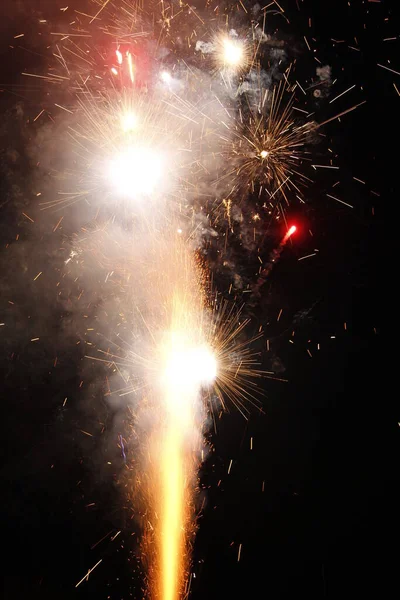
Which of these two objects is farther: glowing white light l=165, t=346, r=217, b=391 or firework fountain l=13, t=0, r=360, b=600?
glowing white light l=165, t=346, r=217, b=391

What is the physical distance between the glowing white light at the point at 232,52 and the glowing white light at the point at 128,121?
150 cm

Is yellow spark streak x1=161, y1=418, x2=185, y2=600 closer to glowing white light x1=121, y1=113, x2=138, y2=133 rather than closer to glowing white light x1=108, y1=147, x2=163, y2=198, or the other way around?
glowing white light x1=108, y1=147, x2=163, y2=198

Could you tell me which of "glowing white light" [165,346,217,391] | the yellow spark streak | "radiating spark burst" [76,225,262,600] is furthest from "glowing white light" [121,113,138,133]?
the yellow spark streak

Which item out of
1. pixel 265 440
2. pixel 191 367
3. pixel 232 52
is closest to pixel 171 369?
pixel 191 367

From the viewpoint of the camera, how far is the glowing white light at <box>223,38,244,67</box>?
12.6 ft

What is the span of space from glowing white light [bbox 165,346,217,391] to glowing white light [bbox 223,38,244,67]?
443cm

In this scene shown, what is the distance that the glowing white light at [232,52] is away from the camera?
3832 mm

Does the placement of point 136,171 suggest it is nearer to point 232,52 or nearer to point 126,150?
point 126,150

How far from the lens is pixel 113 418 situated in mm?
5215

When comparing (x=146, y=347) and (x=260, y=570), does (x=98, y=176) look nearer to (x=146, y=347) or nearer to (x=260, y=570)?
(x=146, y=347)

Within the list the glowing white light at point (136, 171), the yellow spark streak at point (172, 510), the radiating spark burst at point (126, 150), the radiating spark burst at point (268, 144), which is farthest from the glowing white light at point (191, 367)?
the radiating spark burst at point (268, 144)

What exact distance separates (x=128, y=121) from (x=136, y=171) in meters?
0.64

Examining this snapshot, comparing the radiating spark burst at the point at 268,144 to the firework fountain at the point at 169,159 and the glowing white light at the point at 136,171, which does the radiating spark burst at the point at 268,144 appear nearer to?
the firework fountain at the point at 169,159

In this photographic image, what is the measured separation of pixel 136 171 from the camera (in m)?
4.08
